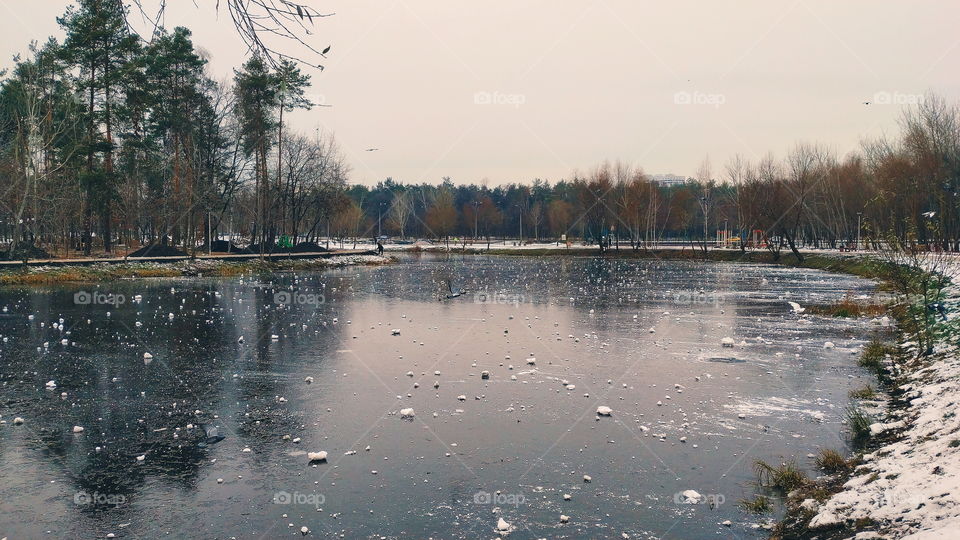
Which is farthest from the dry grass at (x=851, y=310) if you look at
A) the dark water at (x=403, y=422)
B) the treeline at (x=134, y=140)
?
the treeline at (x=134, y=140)

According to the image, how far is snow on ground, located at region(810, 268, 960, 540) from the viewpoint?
20.9ft

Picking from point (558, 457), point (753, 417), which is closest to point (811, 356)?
point (753, 417)

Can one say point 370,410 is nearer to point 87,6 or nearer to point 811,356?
point 811,356

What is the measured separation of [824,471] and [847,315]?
786 inches

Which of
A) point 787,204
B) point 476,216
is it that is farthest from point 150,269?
point 476,216

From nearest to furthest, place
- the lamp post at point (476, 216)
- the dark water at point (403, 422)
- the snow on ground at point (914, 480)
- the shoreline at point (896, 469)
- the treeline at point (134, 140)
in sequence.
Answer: the snow on ground at point (914, 480), the shoreline at point (896, 469), the dark water at point (403, 422), the treeline at point (134, 140), the lamp post at point (476, 216)

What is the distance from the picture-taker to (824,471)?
9039 millimetres

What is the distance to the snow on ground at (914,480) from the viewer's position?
638cm

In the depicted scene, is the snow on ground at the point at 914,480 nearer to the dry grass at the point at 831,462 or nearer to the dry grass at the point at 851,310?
the dry grass at the point at 831,462

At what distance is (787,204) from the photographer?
8425 centimetres

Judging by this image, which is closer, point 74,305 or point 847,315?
point 847,315

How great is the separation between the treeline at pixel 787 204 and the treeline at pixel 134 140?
45949 mm

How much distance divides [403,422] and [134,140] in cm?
5416

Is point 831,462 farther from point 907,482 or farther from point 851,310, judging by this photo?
point 851,310
